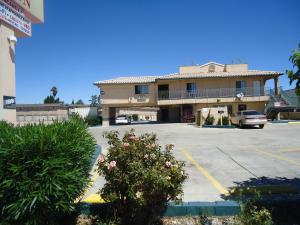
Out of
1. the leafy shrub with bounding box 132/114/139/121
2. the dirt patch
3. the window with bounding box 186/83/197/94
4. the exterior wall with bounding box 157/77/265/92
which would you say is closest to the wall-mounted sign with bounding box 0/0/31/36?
the dirt patch

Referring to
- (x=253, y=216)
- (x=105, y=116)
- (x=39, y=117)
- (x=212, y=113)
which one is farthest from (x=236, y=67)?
(x=253, y=216)

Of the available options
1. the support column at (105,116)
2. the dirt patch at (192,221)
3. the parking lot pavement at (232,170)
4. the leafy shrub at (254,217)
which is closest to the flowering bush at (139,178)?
the dirt patch at (192,221)

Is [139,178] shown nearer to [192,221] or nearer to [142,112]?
[192,221]

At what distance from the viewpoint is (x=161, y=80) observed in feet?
118

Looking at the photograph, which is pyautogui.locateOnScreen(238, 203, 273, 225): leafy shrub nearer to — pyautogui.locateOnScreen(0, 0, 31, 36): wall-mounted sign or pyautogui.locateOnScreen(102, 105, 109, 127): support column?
pyautogui.locateOnScreen(0, 0, 31, 36): wall-mounted sign

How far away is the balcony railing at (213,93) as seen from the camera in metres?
34.5

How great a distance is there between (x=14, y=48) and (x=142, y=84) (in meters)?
29.5

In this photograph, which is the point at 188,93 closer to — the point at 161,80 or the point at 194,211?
the point at 161,80

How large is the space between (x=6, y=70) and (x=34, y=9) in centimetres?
237

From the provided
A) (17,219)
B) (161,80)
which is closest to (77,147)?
(17,219)

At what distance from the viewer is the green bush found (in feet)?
10.7

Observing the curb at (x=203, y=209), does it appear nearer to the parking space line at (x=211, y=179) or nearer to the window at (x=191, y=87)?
the parking space line at (x=211, y=179)

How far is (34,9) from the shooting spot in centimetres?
855

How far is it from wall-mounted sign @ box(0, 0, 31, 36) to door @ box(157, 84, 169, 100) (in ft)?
90.7
